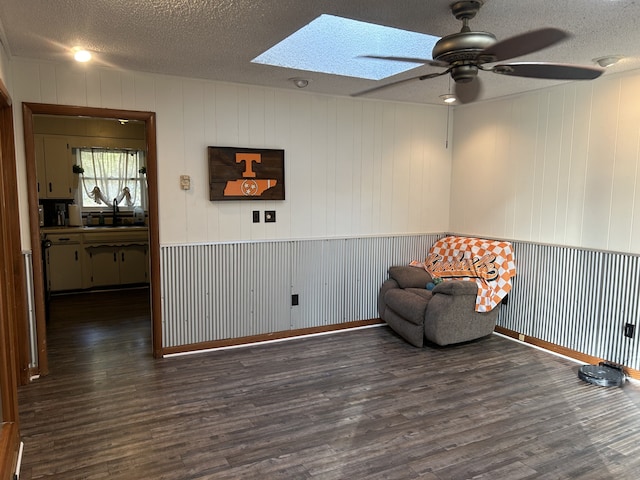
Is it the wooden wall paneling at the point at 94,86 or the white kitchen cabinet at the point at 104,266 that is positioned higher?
the wooden wall paneling at the point at 94,86

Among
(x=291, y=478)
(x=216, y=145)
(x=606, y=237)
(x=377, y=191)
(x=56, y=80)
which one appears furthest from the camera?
(x=377, y=191)

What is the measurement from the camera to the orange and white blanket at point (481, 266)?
14.0ft

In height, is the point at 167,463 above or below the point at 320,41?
below

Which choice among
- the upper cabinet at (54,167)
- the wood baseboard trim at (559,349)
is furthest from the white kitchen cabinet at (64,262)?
the wood baseboard trim at (559,349)

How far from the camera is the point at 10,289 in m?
2.96

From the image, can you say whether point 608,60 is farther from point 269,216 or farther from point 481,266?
point 269,216

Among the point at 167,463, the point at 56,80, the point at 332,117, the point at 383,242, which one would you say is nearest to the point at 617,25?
the point at 332,117

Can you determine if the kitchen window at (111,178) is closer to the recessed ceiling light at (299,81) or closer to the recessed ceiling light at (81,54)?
the recessed ceiling light at (81,54)

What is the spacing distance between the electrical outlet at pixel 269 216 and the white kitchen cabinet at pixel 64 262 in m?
3.36

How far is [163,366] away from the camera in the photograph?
12.3ft

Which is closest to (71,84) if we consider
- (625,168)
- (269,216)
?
(269,216)

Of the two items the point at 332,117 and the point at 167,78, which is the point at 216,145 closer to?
the point at 167,78

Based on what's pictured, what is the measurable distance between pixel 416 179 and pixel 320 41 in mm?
2032

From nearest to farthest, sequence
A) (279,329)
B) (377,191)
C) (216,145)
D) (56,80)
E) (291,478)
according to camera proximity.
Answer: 1. (291,478)
2. (56,80)
3. (216,145)
4. (279,329)
5. (377,191)
